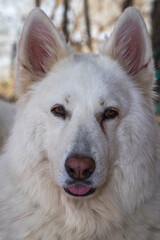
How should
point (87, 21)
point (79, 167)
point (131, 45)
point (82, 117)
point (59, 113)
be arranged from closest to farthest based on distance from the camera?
point (79, 167), point (82, 117), point (59, 113), point (131, 45), point (87, 21)

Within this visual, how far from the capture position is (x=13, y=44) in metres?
13.0

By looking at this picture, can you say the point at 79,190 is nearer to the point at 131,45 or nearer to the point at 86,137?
the point at 86,137

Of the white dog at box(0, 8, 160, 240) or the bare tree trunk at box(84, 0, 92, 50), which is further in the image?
the bare tree trunk at box(84, 0, 92, 50)

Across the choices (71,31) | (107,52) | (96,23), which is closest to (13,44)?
(71,31)

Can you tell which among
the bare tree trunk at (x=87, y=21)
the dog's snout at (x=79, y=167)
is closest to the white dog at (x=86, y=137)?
the dog's snout at (x=79, y=167)

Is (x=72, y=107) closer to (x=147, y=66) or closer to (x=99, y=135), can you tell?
(x=99, y=135)

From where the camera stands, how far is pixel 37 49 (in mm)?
3328

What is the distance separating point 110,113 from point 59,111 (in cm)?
→ 42

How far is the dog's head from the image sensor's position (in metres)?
2.77

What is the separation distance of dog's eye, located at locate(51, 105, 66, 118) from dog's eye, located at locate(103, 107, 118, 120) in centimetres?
34

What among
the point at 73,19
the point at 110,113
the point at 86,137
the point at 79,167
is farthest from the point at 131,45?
the point at 73,19

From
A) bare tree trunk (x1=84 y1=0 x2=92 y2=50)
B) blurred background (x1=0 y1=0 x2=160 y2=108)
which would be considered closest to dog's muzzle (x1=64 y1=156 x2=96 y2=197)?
blurred background (x1=0 y1=0 x2=160 y2=108)

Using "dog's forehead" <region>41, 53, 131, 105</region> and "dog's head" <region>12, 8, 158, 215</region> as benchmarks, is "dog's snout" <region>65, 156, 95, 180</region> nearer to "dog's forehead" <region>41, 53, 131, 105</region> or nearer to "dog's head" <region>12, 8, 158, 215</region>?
"dog's head" <region>12, 8, 158, 215</region>

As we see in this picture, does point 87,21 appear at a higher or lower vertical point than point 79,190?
higher
